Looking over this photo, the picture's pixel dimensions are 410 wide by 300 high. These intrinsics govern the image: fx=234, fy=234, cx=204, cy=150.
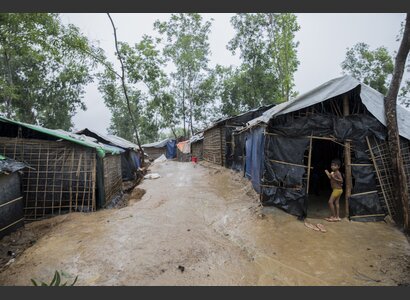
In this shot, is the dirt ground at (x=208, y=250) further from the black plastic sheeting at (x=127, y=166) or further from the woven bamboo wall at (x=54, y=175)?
the black plastic sheeting at (x=127, y=166)

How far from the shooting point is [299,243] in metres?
5.20

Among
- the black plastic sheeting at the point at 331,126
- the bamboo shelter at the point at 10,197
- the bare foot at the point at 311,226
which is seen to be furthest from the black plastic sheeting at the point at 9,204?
the bare foot at the point at 311,226

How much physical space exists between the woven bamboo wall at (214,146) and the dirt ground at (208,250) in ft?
28.4

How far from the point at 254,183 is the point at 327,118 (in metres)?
3.31

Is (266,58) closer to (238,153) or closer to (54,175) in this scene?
(238,153)

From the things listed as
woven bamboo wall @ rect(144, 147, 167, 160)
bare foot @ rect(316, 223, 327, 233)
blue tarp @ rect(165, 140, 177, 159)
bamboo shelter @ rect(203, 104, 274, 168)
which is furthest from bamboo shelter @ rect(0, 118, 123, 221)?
woven bamboo wall @ rect(144, 147, 167, 160)

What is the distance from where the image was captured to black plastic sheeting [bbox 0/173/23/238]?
219 inches

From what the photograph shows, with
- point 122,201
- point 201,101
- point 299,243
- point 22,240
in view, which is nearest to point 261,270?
point 299,243

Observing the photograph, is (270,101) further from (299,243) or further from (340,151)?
(299,243)

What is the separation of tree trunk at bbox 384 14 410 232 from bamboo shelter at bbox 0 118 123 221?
838 cm

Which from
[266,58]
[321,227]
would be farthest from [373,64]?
[321,227]

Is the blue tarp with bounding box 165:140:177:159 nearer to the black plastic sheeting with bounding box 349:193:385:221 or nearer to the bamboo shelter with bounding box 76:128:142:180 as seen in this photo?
the bamboo shelter with bounding box 76:128:142:180

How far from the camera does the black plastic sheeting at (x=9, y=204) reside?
5571 mm

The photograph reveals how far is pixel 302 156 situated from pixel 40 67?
22848 millimetres
